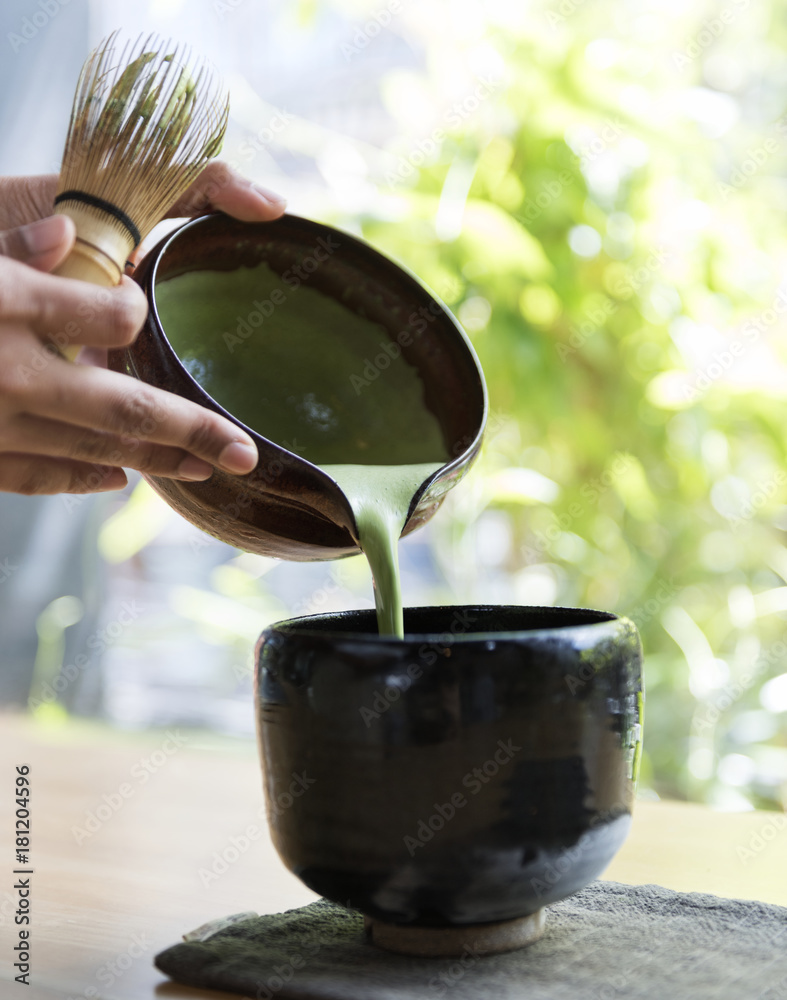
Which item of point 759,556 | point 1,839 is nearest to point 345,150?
point 759,556

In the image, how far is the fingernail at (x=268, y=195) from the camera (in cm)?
69

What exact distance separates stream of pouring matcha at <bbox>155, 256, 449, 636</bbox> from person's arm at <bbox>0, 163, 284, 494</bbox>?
14cm

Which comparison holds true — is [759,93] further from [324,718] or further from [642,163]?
[324,718]

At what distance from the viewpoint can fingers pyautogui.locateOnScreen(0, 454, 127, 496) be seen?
71 centimetres

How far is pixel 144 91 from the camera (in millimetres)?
576

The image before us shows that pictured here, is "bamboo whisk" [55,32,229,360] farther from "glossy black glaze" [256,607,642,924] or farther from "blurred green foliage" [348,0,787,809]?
"blurred green foliage" [348,0,787,809]

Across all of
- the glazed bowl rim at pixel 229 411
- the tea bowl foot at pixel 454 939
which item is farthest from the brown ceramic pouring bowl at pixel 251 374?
the tea bowl foot at pixel 454 939

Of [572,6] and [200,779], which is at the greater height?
[572,6]

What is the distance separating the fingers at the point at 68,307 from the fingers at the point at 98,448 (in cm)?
5

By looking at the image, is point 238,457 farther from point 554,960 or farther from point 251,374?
point 554,960

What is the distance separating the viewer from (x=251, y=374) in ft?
2.36

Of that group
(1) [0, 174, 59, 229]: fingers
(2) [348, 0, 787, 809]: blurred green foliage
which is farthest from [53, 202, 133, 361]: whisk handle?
(2) [348, 0, 787, 809]: blurred green foliage

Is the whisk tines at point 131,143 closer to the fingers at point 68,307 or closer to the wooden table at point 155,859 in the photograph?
the fingers at point 68,307

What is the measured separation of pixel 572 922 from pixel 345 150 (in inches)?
46.4
